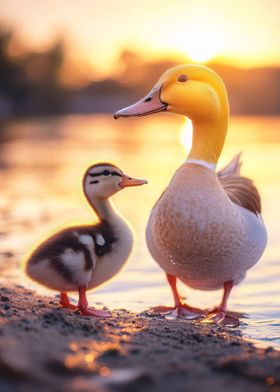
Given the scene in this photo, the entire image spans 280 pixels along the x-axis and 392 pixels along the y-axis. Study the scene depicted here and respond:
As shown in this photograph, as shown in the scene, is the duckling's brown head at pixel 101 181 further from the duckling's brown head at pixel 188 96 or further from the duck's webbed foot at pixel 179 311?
Answer: the duck's webbed foot at pixel 179 311

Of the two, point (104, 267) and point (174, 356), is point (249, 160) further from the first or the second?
point (174, 356)

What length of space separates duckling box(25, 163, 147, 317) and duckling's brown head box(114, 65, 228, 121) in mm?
551

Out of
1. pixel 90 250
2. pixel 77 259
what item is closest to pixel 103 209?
pixel 90 250

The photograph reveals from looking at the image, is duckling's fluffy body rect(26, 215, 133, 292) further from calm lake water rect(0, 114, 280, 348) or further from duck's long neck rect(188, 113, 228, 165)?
duck's long neck rect(188, 113, 228, 165)

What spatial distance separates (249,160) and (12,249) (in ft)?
32.6

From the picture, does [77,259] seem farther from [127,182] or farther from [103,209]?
[127,182]

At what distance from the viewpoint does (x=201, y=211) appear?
15.2 feet

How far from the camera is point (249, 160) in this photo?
54.3ft

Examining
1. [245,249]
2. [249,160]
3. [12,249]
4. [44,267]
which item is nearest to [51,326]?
[44,267]

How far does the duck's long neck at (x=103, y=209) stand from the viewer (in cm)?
514

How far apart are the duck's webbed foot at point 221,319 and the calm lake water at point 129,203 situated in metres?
0.09

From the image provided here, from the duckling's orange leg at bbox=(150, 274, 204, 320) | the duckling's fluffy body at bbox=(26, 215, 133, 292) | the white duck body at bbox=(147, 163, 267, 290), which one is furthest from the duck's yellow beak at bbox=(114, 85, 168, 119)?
the duckling's orange leg at bbox=(150, 274, 204, 320)

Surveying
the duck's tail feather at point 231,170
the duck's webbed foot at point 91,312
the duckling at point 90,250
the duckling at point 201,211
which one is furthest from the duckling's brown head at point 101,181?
the duck's tail feather at point 231,170

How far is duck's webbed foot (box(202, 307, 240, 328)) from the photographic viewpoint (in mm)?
5000
